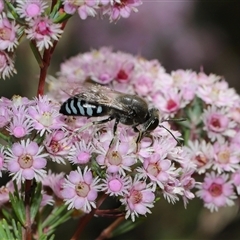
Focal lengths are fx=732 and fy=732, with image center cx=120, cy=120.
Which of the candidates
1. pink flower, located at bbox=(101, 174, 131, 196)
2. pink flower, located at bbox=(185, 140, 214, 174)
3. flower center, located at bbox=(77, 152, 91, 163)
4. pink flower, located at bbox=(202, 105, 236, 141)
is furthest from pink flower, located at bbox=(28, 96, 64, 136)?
pink flower, located at bbox=(202, 105, 236, 141)

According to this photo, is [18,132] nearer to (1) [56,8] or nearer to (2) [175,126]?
(1) [56,8]

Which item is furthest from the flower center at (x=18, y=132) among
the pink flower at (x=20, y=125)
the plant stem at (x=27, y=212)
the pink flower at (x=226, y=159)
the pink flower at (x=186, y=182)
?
the pink flower at (x=226, y=159)

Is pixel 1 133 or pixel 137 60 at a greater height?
pixel 137 60

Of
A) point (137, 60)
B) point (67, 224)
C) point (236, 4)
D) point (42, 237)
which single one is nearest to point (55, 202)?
point (42, 237)

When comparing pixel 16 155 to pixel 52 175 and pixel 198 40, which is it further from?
pixel 198 40

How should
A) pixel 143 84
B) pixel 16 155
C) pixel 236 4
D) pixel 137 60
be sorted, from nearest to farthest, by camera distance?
pixel 16 155 → pixel 143 84 → pixel 137 60 → pixel 236 4

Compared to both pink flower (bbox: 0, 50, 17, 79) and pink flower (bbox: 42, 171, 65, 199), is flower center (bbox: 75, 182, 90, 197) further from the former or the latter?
pink flower (bbox: 0, 50, 17, 79)

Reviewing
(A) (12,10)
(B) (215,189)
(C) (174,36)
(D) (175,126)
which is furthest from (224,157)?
(C) (174,36)

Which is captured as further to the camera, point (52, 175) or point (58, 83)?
point (58, 83)
